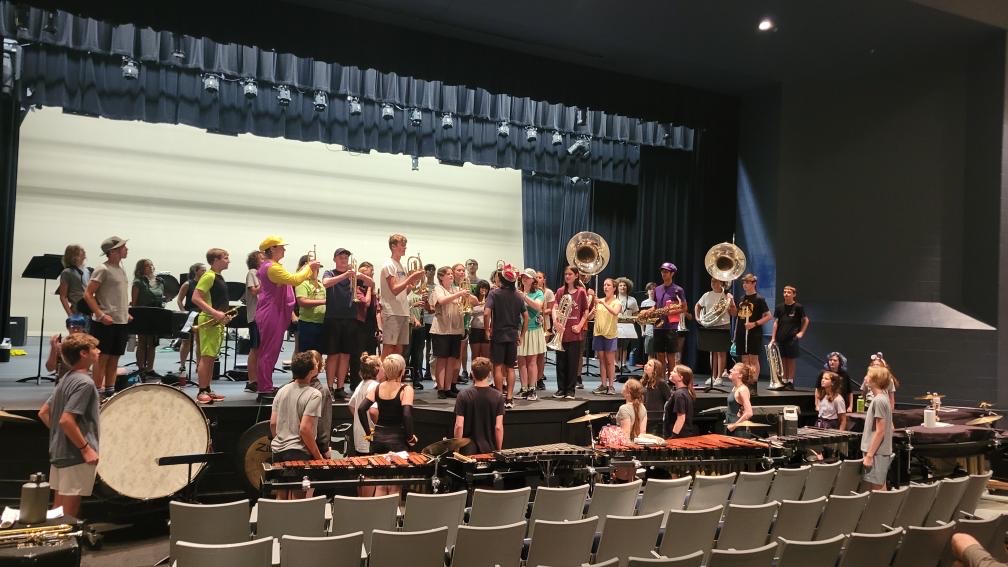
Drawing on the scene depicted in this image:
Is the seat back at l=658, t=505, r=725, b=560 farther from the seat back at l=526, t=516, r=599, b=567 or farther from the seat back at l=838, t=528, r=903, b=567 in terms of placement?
the seat back at l=838, t=528, r=903, b=567

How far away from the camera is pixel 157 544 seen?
21.2 ft

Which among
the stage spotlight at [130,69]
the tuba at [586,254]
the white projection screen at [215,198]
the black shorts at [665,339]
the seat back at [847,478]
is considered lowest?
the seat back at [847,478]

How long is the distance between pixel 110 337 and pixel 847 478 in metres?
6.94

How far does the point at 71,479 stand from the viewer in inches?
210

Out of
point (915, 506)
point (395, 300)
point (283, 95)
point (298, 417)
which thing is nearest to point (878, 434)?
point (915, 506)

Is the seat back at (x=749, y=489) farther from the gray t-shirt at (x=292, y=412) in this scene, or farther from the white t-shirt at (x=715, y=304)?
the white t-shirt at (x=715, y=304)

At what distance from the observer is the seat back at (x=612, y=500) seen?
209 inches

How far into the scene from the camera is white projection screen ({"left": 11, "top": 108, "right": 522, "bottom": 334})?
12.5 meters

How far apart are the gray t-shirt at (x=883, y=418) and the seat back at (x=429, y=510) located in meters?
4.15

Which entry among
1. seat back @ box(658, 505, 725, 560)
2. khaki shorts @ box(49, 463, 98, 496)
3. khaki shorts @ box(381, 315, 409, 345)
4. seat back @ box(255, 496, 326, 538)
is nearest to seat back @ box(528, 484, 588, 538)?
seat back @ box(658, 505, 725, 560)

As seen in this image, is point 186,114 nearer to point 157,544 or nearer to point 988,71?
point 157,544

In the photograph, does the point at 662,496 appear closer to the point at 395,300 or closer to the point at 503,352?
the point at 503,352

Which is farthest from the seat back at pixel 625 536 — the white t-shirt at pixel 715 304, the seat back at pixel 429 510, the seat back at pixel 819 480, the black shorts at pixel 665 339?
the white t-shirt at pixel 715 304

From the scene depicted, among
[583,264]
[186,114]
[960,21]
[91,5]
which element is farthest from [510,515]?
[960,21]
